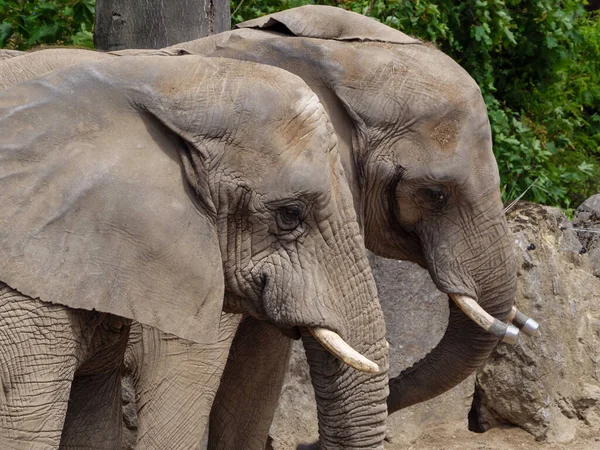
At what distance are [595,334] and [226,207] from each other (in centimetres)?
295

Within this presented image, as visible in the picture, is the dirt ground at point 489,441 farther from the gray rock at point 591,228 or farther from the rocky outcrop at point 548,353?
the gray rock at point 591,228

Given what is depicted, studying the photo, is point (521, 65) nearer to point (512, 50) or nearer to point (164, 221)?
point (512, 50)

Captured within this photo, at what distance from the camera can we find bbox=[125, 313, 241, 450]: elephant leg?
3.92 m

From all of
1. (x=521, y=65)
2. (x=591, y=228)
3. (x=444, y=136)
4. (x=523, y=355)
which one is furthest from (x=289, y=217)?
(x=521, y=65)

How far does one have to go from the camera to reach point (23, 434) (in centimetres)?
308

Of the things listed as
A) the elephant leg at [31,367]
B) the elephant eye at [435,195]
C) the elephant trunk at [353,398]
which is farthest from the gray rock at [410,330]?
the elephant leg at [31,367]

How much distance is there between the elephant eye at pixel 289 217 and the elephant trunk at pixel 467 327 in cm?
108

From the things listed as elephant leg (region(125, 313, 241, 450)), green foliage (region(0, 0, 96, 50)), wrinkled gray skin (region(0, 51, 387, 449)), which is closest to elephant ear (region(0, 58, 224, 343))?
wrinkled gray skin (region(0, 51, 387, 449))

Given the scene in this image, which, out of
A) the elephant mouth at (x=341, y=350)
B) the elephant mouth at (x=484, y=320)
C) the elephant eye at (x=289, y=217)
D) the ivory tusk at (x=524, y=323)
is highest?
the elephant eye at (x=289, y=217)

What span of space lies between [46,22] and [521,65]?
2839 mm

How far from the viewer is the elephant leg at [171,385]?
12.9 feet

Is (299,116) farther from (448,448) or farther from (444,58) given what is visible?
(448,448)

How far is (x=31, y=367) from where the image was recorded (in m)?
3.07

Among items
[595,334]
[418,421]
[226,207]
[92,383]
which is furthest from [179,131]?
[595,334]
